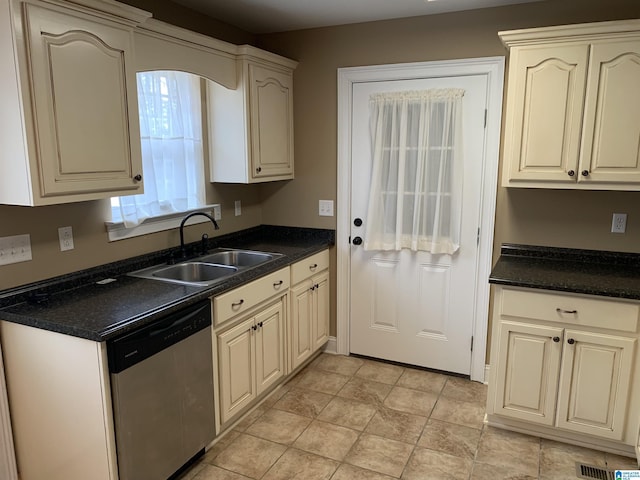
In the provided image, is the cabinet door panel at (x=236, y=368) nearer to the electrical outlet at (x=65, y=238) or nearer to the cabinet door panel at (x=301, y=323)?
the cabinet door panel at (x=301, y=323)

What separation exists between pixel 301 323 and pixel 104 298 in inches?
56.2

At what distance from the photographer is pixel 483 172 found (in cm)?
308

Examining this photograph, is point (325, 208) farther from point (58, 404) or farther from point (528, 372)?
point (58, 404)

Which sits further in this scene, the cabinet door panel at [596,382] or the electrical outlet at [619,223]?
the electrical outlet at [619,223]

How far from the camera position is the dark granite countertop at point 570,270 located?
239 centimetres

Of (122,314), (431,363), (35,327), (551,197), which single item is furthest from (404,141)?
(35,327)

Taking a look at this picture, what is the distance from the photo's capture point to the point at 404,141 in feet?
10.6

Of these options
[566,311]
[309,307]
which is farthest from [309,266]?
[566,311]

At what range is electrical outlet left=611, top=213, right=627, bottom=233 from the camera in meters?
2.75

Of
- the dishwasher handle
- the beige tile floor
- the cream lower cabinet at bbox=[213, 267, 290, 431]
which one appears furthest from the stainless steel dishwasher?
the beige tile floor

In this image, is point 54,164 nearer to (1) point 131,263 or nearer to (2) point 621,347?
(1) point 131,263

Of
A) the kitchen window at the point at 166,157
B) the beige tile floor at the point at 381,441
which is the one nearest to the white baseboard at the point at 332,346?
the beige tile floor at the point at 381,441

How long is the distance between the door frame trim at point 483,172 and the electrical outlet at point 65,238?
185 centimetres

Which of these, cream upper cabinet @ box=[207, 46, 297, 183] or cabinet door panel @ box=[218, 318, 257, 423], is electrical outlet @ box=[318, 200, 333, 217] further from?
cabinet door panel @ box=[218, 318, 257, 423]
